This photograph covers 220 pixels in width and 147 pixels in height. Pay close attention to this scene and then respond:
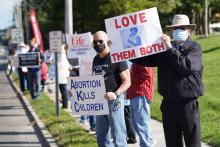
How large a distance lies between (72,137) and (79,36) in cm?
272

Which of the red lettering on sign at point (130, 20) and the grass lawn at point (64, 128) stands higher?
the red lettering on sign at point (130, 20)

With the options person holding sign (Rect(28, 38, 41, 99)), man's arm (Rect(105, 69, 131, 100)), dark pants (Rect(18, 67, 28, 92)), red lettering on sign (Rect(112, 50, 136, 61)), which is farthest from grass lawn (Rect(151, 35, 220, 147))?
dark pants (Rect(18, 67, 28, 92))

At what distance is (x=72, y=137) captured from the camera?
34.8 feet

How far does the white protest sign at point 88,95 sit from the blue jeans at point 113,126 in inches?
3.5

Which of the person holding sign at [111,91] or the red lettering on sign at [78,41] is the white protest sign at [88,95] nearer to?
the person holding sign at [111,91]

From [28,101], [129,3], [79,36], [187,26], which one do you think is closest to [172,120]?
[187,26]

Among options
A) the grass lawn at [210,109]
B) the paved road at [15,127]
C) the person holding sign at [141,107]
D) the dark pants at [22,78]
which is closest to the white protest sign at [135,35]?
the person holding sign at [141,107]

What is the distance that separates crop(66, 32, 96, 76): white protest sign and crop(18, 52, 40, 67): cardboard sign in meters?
5.95

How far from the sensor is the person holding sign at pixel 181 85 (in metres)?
6.21

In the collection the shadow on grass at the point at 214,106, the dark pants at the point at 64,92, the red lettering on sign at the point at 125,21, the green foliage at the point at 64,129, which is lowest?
the green foliage at the point at 64,129

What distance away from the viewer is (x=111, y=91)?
7371 millimetres

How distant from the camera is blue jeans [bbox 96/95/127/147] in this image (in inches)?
284

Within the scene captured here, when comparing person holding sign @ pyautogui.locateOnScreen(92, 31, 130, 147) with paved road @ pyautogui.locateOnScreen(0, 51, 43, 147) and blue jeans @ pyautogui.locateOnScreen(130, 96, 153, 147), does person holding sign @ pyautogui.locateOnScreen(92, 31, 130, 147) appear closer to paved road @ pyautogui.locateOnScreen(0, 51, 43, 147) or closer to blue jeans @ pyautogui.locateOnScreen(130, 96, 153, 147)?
blue jeans @ pyautogui.locateOnScreen(130, 96, 153, 147)

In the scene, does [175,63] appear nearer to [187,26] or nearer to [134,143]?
[187,26]
